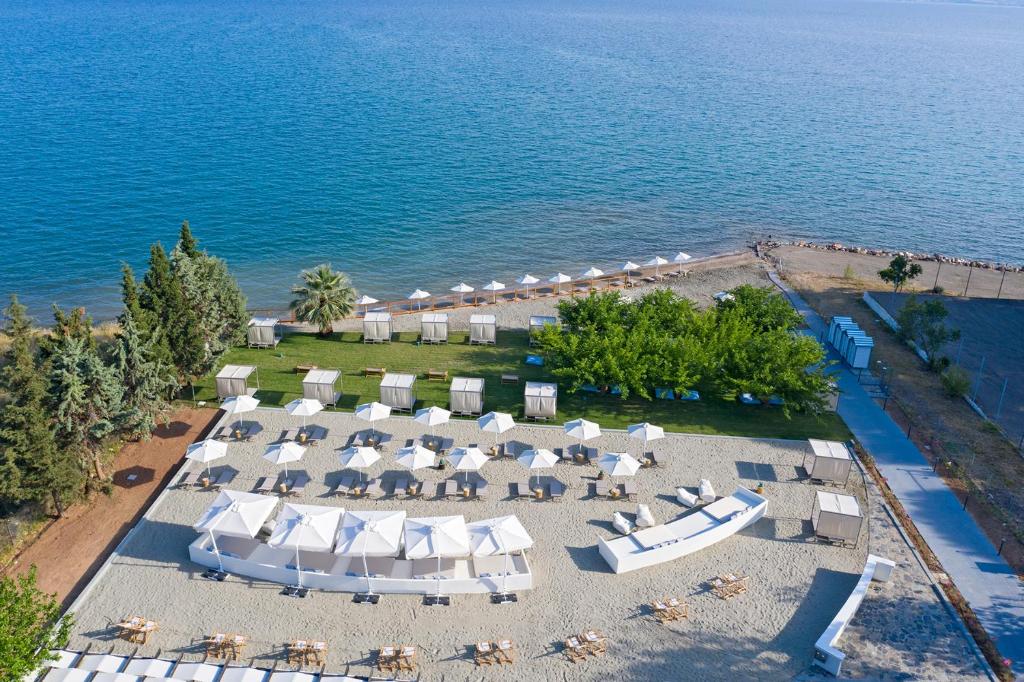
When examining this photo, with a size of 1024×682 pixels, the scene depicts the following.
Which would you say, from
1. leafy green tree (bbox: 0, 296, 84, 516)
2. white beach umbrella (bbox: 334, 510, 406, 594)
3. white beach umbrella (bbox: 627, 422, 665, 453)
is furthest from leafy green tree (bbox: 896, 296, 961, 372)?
leafy green tree (bbox: 0, 296, 84, 516)

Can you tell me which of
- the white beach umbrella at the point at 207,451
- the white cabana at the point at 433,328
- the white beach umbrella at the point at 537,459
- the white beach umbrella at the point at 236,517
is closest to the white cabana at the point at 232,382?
the white beach umbrella at the point at 207,451

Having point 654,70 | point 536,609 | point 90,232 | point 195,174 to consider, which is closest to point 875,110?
point 654,70

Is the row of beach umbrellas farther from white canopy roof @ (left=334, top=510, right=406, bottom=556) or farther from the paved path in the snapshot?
white canopy roof @ (left=334, top=510, right=406, bottom=556)

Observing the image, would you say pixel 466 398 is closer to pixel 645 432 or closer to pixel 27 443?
pixel 645 432

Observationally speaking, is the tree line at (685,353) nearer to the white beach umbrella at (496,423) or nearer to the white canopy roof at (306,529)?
the white beach umbrella at (496,423)

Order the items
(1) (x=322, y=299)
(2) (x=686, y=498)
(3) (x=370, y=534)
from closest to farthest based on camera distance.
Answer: (3) (x=370, y=534), (2) (x=686, y=498), (1) (x=322, y=299)

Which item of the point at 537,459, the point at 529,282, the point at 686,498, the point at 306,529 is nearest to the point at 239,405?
the point at 306,529
